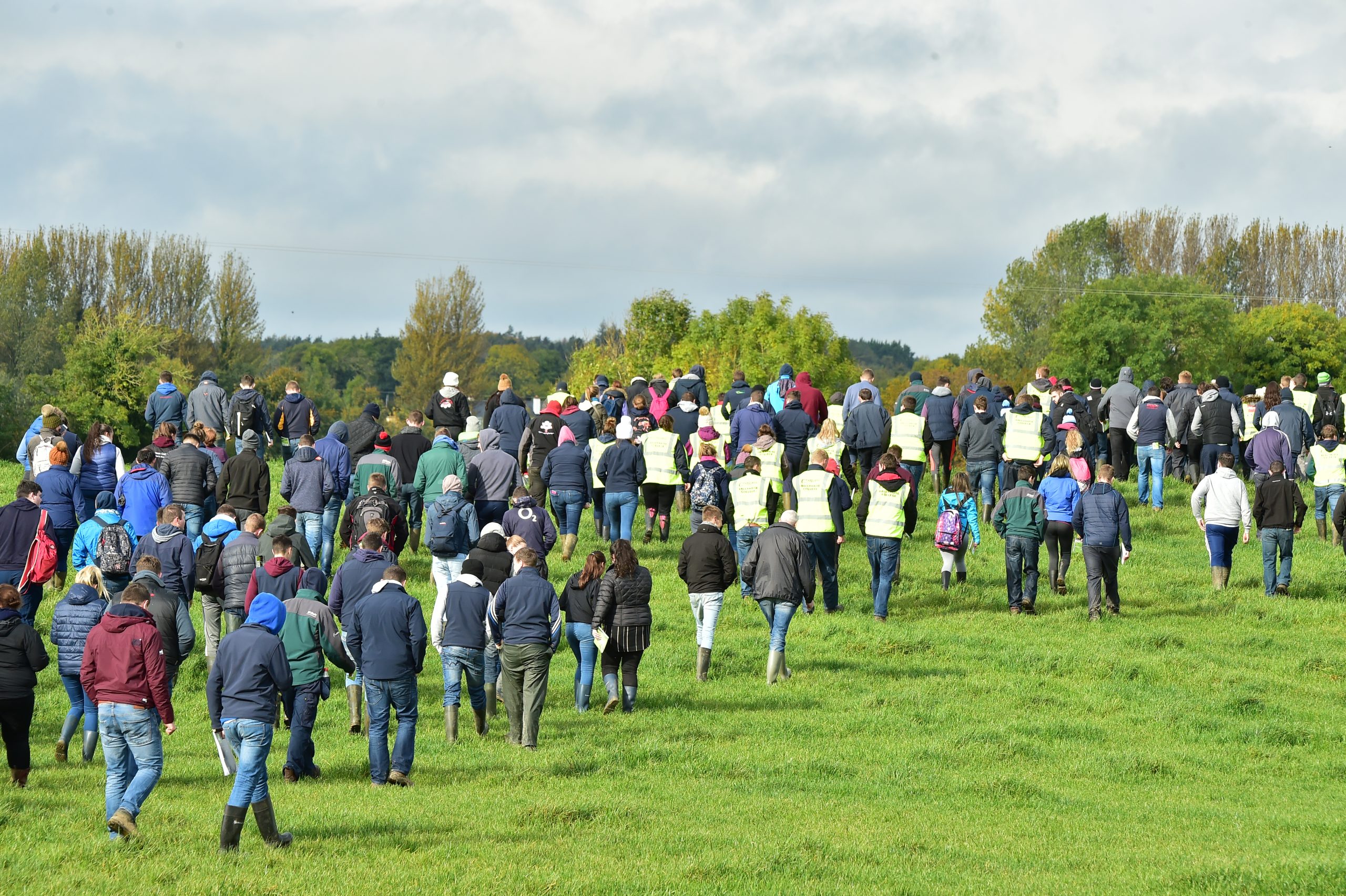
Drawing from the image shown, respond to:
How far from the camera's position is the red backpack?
555 inches

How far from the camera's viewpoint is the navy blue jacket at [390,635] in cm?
1101

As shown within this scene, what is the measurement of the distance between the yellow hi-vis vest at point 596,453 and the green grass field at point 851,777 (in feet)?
6.48

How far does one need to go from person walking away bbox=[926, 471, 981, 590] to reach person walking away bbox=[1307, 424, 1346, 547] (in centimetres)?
574

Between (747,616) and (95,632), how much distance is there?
10303mm

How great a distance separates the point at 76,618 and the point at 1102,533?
40.4 feet

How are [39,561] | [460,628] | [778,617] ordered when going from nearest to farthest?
[460,628], [39,561], [778,617]

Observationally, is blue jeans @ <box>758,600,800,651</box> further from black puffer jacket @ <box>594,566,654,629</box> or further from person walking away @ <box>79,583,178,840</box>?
person walking away @ <box>79,583,178,840</box>

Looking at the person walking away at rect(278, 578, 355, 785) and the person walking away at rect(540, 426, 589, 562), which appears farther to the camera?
the person walking away at rect(540, 426, 589, 562)

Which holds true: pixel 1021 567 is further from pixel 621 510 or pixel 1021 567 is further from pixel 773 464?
pixel 621 510

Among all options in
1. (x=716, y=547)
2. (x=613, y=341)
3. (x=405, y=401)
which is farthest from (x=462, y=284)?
(x=716, y=547)

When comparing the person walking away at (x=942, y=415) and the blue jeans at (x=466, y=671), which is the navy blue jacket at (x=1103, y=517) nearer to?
the person walking away at (x=942, y=415)

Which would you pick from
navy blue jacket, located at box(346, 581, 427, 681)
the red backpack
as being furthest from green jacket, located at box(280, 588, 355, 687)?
the red backpack

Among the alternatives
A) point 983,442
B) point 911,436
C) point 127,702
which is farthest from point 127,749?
point 983,442

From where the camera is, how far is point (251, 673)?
9367 millimetres
